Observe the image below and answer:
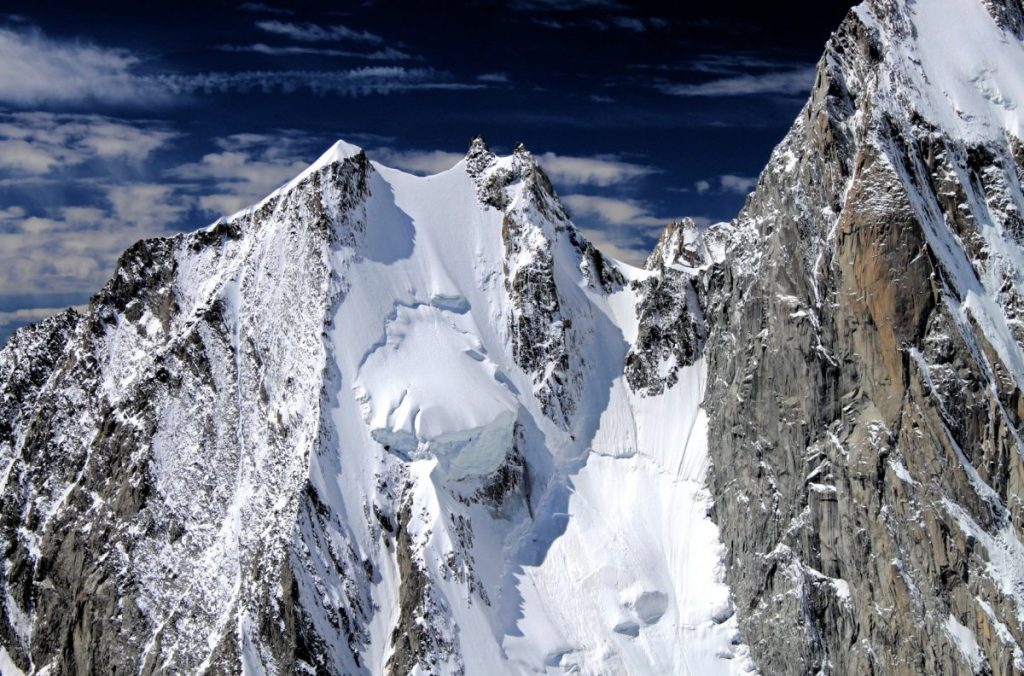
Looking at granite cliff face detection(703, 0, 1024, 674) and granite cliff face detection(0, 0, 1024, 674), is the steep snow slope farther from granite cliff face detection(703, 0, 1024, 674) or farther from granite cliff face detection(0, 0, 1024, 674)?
granite cliff face detection(703, 0, 1024, 674)

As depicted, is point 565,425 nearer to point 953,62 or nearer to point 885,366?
point 885,366

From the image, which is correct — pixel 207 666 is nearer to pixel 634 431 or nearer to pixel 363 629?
pixel 363 629

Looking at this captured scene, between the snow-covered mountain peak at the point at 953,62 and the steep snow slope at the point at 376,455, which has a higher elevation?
the snow-covered mountain peak at the point at 953,62

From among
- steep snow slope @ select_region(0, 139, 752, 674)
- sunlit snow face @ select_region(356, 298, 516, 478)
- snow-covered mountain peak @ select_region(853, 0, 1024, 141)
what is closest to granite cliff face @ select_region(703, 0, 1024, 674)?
snow-covered mountain peak @ select_region(853, 0, 1024, 141)

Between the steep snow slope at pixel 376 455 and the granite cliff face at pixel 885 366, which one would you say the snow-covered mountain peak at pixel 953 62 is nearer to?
the granite cliff face at pixel 885 366

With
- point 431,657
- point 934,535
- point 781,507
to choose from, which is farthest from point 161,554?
point 934,535

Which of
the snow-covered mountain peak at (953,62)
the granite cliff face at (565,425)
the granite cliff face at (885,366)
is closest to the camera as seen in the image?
the granite cliff face at (885,366)

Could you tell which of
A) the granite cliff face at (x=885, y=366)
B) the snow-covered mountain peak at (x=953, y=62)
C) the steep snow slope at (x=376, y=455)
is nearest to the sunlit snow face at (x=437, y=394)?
the steep snow slope at (x=376, y=455)
